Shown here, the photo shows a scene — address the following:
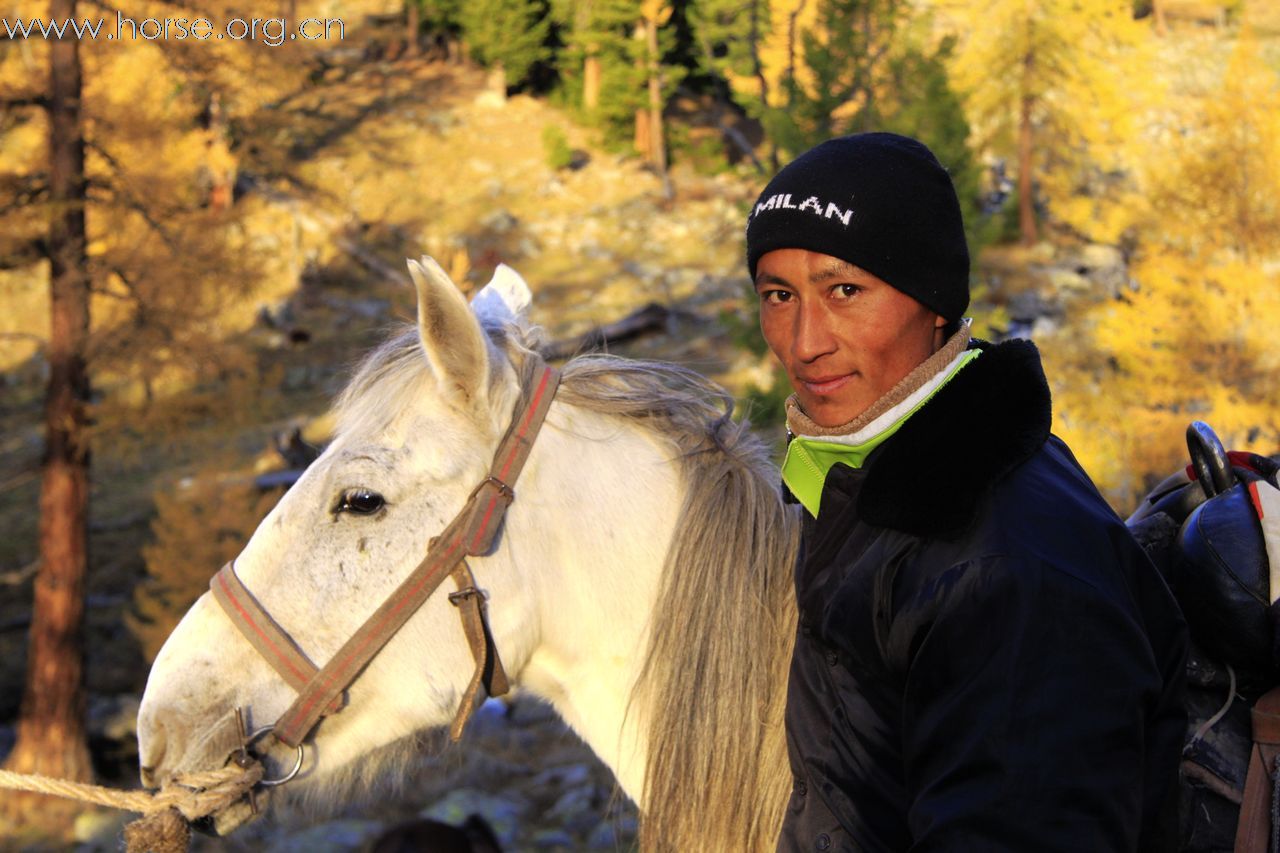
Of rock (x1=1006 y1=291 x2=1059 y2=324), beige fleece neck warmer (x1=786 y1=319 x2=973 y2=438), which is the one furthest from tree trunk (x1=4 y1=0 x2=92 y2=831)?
rock (x1=1006 y1=291 x2=1059 y2=324)

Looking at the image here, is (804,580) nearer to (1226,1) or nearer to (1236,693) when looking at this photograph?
(1236,693)

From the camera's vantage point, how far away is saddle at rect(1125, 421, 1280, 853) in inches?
62.6

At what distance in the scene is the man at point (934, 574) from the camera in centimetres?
115

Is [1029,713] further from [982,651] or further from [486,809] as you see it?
[486,809]

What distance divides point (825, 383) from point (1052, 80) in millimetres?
24624

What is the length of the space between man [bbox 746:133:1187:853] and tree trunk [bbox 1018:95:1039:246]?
80.5ft

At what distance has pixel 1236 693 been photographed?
1.68 meters

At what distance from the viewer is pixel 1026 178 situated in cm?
A: 2445

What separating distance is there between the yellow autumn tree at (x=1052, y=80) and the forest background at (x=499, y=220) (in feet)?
0.30

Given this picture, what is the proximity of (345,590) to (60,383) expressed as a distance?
961 cm

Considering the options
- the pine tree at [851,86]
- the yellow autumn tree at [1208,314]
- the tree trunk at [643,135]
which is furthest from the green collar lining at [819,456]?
the tree trunk at [643,135]

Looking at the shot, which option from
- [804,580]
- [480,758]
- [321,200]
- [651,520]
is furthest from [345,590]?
[321,200]

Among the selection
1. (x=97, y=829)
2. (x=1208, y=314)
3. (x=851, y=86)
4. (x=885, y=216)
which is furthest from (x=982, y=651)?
(x=1208, y=314)

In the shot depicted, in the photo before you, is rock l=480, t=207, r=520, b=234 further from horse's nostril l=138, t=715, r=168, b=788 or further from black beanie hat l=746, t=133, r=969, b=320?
black beanie hat l=746, t=133, r=969, b=320
